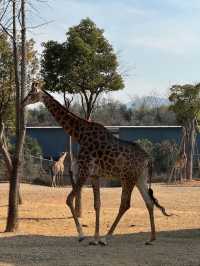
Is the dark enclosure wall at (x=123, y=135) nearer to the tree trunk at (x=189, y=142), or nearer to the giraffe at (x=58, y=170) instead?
the tree trunk at (x=189, y=142)

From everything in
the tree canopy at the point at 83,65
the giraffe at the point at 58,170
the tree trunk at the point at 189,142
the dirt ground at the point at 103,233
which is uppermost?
the tree canopy at the point at 83,65

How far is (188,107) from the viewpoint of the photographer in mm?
32531

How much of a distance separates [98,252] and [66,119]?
9.74ft

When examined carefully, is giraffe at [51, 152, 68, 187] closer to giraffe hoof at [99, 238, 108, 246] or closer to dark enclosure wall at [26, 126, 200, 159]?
dark enclosure wall at [26, 126, 200, 159]

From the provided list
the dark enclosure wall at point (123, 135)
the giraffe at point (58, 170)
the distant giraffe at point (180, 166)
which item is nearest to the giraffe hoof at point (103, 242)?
the giraffe at point (58, 170)

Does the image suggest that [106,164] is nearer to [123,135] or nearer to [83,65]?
[83,65]

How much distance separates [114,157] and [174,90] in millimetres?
23683

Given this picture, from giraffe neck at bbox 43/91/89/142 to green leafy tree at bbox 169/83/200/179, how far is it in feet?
70.0

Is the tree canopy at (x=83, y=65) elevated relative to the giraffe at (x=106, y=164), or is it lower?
elevated

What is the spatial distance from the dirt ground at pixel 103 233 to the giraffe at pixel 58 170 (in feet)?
22.3

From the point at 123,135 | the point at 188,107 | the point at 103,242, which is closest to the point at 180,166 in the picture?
the point at 188,107

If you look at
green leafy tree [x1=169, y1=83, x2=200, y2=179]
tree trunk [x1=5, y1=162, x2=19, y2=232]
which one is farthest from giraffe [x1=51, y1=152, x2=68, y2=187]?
tree trunk [x1=5, y1=162, x2=19, y2=232]

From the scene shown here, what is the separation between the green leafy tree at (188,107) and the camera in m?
32.6

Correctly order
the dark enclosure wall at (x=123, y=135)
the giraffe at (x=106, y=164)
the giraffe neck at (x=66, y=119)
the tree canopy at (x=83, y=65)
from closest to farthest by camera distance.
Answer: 1. the giraffe at (x=106, y=164)
2. the giraffe neck at (x=66, y=119)
3. the tree canopy at (x=83, y=65)
4. the dark enclosure wall at (x=123, y=135)
